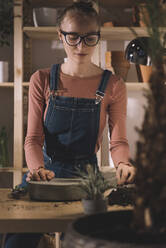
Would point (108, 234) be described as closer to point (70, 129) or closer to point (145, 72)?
point (70, 129)

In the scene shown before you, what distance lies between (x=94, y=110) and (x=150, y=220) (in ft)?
4.13

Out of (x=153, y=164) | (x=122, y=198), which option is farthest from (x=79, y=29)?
(x=153, y=164)

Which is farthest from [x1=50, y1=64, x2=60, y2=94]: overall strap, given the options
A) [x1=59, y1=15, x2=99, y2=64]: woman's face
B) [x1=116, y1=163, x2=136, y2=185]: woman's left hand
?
[x1=116, y1=163, x2=136, y2=185]: woman's left hand

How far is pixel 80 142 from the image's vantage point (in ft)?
6.55

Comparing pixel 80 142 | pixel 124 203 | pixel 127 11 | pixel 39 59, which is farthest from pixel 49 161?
pixel 127 11

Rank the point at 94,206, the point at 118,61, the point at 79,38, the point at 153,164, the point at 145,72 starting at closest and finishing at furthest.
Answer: the point at 153,164
the point at 94,206
the point at 79,38
the point at 118,61
the point at 145,72

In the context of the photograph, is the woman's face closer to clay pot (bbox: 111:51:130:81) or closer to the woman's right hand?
the woman's right hand

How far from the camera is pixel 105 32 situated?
3.24 m

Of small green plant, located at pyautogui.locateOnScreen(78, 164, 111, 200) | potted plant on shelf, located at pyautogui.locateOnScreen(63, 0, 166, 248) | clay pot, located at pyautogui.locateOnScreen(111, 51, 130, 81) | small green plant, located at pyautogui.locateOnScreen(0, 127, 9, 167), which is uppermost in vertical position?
clay pot, located at pyautogui.locateOnScreen(111, 51, 130, 81)

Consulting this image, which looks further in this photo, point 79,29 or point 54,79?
point 54,79

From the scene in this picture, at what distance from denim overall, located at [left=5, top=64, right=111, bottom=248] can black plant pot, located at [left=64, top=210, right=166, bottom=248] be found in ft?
3.40

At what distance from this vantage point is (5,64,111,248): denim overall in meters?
1.93

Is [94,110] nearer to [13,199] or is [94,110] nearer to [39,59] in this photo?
[13,199]

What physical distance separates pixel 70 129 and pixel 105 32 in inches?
58.7
